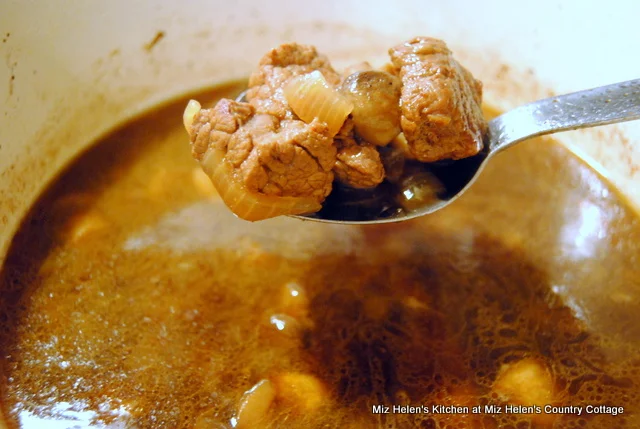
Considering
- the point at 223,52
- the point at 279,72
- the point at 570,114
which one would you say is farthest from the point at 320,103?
the point at 223,52

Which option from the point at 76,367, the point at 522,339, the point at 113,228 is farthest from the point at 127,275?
the point at 522,339

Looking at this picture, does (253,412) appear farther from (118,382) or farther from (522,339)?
(522,339)

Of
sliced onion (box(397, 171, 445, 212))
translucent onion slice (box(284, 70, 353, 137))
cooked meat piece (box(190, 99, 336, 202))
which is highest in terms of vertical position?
translucent onion slice (box(284, 70, 353, 137))

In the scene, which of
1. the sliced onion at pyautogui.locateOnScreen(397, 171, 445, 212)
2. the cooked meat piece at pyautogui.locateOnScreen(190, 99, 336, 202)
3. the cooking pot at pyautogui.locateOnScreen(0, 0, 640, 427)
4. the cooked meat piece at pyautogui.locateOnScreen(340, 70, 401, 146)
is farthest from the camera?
the cooking pot at pyautogui.locateOnScreen(0, 0, 640, 427)

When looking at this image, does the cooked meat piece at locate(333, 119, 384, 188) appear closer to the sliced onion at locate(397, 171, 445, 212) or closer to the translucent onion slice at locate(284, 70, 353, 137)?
the translucent onion slice at locate(284, 70, 353, 137)

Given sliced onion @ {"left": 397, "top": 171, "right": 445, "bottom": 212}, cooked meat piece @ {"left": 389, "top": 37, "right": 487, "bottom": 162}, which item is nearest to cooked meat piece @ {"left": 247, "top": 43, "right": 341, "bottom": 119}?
cooked meat piece @ {"left": 389, "top": 37, "right": 487, "bottom": 162}

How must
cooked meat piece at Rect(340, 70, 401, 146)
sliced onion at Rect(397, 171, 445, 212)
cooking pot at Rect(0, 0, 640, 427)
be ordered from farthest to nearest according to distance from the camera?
cooking pot at Rect(0, 0, 640, 427) → sliced onion at Rect(397, 171, 445, 212) → cooked meat piece at Rect(340, 70, 401, 146)

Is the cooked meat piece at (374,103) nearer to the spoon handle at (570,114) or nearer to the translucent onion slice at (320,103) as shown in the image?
the translucent onion slice at (320,103)
